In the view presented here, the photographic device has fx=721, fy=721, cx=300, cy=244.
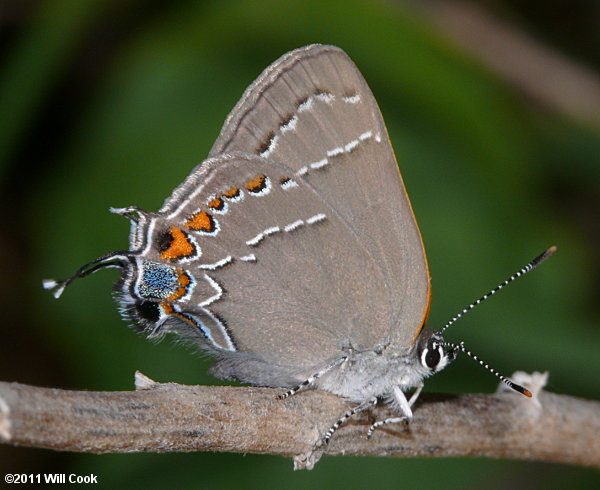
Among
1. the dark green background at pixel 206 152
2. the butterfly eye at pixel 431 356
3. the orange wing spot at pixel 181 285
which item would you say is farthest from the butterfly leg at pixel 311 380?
the dark green background at pixel 206 152

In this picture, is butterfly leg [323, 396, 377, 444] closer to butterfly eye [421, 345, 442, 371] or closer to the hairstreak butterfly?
the hairstreak butterfly

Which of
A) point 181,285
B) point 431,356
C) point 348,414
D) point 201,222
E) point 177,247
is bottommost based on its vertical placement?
point 348,414

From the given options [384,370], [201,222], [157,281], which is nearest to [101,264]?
[157,281]

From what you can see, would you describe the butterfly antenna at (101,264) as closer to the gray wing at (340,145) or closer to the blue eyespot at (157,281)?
the blue eyespot at (157,281)

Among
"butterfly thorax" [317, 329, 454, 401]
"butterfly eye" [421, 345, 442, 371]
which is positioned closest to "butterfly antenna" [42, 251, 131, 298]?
"butterfly thorax" [317, 329, 454, 401]

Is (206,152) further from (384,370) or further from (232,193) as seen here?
(384,370)

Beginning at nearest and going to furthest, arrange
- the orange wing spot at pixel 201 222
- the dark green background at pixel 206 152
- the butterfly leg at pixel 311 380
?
the butterfly leg at pixel 311 380, the orange wing spot at pixel 201 222, the dark green background at pixel 206 152

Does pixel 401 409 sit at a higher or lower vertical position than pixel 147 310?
lower
